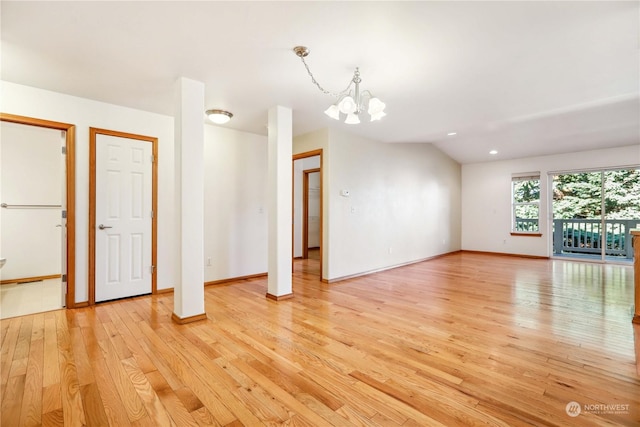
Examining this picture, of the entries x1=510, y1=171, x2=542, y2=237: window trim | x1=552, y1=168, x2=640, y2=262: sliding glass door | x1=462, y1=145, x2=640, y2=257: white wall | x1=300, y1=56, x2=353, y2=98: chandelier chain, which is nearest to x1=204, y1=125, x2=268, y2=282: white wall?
x1=300, y1=56, x2=353, y2=98: chandelier chain

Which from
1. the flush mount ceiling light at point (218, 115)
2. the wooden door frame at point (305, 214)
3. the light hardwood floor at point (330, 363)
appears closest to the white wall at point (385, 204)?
the light hardwood floor at point (330, 363)

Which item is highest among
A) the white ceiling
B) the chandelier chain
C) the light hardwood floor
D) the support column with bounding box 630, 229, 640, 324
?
the white ceiling

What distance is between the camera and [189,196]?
9.84 ft

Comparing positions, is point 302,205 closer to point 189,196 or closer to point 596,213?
point 189,196

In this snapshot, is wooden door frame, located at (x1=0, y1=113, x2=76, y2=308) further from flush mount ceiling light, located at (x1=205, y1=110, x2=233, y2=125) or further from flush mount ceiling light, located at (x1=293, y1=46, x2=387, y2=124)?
flush mount ceiling light, located at (x1=293, y1=46, x2=387, y2=124)

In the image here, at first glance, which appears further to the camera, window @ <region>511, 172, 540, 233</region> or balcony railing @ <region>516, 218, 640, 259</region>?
window @ <region>511, 172, 540, 233</region>

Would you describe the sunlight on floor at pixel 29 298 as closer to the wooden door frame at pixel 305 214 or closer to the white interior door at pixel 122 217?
the white interior door at pixel 122 217

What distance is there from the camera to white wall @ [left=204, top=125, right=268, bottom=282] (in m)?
4.40

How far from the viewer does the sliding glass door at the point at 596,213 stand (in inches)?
251

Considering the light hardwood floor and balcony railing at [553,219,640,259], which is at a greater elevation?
balcony railing at [553,219,640,259]

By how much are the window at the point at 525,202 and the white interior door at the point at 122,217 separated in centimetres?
778

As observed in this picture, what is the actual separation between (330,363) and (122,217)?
3080 mm

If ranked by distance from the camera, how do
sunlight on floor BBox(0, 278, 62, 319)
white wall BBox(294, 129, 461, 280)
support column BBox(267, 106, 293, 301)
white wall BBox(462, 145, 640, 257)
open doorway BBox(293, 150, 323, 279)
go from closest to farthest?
sunlight on floor BBox(0, 278, 62, 319), support column BBox(267, 106, 293, 301), white wall BBox(294, 129, 461, 280), white wall BBox(462, 145, 640, 257), open doorway BBox(293, 150, 323, 279)

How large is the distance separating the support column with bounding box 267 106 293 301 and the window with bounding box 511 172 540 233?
245 inches
